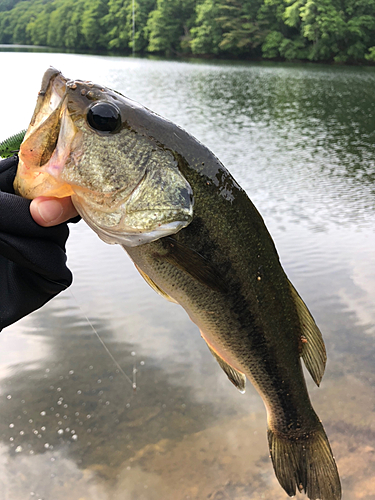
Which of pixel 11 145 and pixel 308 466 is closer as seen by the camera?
pixel 11 145

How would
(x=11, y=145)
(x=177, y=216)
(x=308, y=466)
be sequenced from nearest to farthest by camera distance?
(x=177, y=216) < (x=11, y=145) < (x=308, y=466)

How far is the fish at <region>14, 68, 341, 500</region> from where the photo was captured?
1.64m

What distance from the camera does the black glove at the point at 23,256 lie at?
1800 millimetres

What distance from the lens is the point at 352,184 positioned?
40.3ft

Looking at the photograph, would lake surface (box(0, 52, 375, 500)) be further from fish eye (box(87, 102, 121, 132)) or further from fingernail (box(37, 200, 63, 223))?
fish eye (box(87, 102, 121, 132))

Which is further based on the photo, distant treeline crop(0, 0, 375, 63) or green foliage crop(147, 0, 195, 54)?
green foliage crop(147, 0, 195, 54)

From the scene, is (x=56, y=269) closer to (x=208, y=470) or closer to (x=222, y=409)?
(x=208, y=470)

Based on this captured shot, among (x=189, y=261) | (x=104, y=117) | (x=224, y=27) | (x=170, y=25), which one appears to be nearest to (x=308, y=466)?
(x=189, y=261)

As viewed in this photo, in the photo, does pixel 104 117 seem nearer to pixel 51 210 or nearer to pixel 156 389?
pixel 51 210

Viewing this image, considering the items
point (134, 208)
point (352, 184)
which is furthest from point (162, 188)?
point (352, 184)

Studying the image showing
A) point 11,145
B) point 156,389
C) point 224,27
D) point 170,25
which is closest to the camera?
point 11,145

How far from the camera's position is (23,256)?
74.6 inches

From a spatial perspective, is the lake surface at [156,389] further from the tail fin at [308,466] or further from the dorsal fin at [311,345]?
the dorsal fin at [311,345]

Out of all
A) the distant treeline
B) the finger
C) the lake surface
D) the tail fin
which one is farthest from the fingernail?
the distant treeline
